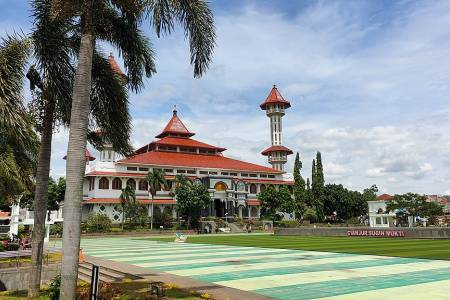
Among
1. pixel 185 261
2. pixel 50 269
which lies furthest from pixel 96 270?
pixel 185 261

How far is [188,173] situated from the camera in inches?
2862

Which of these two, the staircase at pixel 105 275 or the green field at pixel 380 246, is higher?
the green field at pixel 380 246

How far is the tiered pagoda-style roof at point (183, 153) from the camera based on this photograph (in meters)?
72.4

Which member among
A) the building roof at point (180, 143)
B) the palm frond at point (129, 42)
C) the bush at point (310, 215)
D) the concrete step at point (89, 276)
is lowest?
the concrete step at point (89, 276)

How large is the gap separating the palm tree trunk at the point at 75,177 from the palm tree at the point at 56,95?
2.14 m

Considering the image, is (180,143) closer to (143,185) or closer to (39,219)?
(143,185)

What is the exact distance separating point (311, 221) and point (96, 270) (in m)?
74.8

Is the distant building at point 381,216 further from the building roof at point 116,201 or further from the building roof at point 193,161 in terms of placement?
the building roof at point 116,201

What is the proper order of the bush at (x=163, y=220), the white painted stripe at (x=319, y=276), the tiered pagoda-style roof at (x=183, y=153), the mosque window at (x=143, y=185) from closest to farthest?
the white painted stripe at (x=319, y=276), the bush at (x=163, y=220), the mosque window at (x=143, y=185), the tiered pagoda-style roof at (x=183, y=153)

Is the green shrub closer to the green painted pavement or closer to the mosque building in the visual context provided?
the mosque building

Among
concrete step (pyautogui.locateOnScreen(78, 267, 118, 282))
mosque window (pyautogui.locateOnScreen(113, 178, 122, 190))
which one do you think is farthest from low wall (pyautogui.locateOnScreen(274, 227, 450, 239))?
mosque window (pyautogui.locateOnScreen(113, 178, 122, 190))

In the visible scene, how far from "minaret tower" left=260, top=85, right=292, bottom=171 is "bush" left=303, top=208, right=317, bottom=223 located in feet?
39.5

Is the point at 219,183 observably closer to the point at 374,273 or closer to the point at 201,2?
the point at 374,273

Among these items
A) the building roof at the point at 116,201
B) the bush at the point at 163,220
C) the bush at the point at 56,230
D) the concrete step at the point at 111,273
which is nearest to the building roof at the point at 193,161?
the building roof at the point at 116,201
